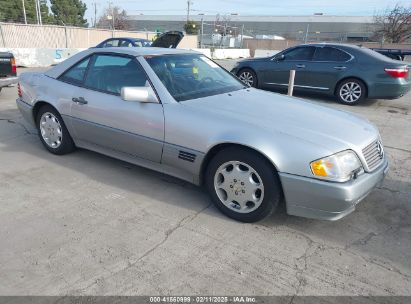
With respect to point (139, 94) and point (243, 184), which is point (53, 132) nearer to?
point (139, 94)

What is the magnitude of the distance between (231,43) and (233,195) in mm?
40497

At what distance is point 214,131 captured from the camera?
3262mm

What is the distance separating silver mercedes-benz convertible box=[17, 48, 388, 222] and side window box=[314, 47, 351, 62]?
539 cm

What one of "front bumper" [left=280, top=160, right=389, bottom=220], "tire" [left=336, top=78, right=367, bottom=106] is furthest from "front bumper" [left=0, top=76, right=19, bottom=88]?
"tire" [left=336, top=78, right=367, bottom=106]

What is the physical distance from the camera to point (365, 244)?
3074mm

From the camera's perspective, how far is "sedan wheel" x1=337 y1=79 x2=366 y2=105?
28.7ft

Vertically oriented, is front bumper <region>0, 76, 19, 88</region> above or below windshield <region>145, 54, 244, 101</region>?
below

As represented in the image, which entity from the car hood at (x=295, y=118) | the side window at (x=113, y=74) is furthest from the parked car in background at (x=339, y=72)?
the side window at (x=113, y=74)

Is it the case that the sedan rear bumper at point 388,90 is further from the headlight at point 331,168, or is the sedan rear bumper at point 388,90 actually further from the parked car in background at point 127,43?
the parked car in background at point 127,43

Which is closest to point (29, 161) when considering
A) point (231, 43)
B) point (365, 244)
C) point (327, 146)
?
point (327, 146)

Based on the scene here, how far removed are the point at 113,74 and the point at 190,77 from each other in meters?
0.89

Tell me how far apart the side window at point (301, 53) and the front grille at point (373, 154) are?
247 inches

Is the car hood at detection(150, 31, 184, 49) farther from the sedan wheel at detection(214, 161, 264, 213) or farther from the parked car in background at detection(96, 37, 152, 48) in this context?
the sedan wheel at detection(214, 161, 264, 213)

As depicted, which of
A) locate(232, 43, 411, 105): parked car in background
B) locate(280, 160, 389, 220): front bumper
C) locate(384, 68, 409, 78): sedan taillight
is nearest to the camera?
locate(280, 160, 389, 220): front bumper
